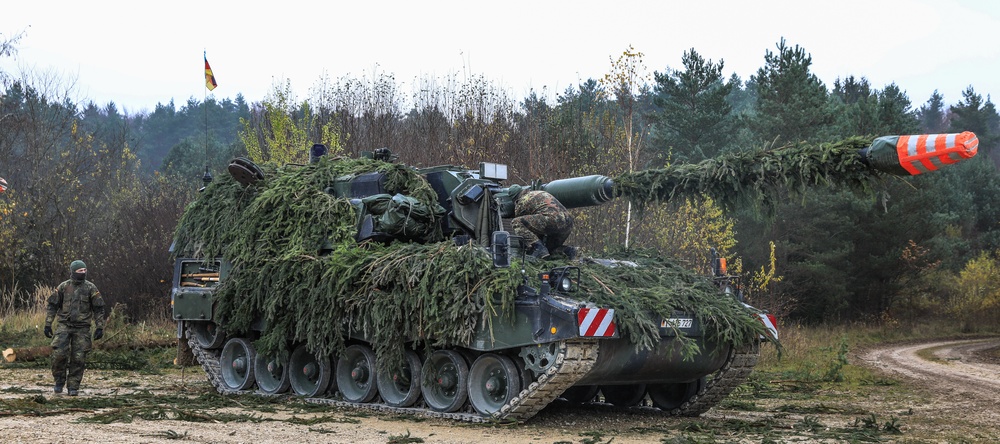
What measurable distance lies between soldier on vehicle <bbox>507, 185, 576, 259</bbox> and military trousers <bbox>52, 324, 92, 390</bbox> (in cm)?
586

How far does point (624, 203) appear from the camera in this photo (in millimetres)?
25422

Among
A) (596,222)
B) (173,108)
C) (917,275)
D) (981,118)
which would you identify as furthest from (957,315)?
(173,108)

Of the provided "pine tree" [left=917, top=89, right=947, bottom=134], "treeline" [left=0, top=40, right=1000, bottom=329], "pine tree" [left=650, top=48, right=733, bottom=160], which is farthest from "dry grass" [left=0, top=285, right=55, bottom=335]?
"pine tree" [left=917, top=89, right=947, bottom=134]

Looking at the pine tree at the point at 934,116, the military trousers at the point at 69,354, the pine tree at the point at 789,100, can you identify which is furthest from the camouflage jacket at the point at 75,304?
the pine tree at the point at 934,116

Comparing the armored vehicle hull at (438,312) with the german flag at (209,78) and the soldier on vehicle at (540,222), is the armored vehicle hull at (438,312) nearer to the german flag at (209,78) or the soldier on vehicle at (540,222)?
the soldier on vehicle at (540,222)

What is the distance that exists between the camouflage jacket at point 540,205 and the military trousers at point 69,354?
233 inches

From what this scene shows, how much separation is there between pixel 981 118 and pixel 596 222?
135 ft

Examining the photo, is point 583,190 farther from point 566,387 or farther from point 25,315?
point 25,315

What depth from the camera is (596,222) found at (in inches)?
1003

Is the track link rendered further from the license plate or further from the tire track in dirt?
the tire track in dirt

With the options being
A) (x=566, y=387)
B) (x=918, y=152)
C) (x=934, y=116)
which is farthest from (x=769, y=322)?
(x=934, y=116)

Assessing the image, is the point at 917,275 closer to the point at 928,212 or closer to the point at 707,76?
the point at 928,212

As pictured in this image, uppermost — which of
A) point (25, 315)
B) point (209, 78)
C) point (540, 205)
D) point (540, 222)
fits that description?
point (209, 78)

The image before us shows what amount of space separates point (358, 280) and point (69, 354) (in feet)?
14.0
